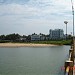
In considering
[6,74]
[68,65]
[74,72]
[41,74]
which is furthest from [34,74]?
[68,65]

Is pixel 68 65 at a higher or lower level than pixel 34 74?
higher

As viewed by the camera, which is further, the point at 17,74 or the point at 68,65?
the point at 17,74

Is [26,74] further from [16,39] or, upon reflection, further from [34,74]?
[16,39]

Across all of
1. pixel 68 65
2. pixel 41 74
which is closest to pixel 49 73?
pixel 41 74

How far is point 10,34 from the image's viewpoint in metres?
188

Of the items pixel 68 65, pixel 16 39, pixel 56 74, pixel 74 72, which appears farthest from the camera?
pixel 16 39

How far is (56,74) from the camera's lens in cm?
2538

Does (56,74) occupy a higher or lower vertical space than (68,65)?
lower

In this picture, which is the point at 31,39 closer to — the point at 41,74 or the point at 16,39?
the point at 16,39

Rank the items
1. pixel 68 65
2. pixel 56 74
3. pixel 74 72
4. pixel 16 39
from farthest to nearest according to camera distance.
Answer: pixel 16 39
pixel 56 74
pixel 74 72
pixel 68 65

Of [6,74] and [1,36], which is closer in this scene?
[6,74]

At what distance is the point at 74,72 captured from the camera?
593 inches

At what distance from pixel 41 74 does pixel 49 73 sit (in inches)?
43.2

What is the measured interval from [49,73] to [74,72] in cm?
1172
